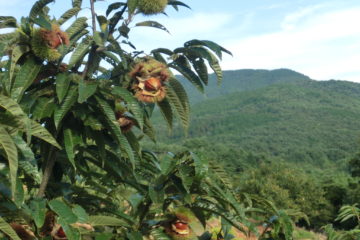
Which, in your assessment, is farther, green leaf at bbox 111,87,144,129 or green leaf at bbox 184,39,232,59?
green leaf at bbox 184,39,232,59

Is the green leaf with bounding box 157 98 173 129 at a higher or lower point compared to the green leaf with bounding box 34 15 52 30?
lower

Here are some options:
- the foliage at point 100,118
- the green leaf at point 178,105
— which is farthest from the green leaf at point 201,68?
the green leaf at point 178,105

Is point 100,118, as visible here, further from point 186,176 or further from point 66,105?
point 186,176

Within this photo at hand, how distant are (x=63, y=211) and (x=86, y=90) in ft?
1.10

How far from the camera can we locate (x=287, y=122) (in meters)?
108

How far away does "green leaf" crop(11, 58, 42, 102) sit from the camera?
1327 millimetres

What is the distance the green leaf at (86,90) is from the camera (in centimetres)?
125

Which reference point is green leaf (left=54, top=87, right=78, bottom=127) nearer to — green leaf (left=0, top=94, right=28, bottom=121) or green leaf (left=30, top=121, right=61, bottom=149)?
green leaf (left=30, top=121, right=61, bottom=149)

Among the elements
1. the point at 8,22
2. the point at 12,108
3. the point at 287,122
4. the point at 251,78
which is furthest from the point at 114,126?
the point at 251,78

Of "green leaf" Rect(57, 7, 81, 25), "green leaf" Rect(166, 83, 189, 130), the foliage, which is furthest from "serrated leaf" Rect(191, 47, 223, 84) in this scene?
"green leaf" Rect(57, 7, 81, 25)

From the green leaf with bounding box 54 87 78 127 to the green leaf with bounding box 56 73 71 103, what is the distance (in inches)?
0.7

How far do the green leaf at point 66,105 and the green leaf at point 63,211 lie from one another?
22cm

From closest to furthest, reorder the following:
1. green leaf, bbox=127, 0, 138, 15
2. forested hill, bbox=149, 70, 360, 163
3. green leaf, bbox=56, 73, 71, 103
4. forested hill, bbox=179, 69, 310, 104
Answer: green leaf, bbox=56, 73, 71, 103, green leaf, bbox=127, 0, 138, 15, forested hill, bbox=149, 70, 360, 163, forested hill, bbox=179, 69, 310, 104

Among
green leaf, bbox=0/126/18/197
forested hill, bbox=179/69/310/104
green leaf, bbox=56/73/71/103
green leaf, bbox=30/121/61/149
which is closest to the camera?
green leaf, bbox=0/126/18/197
